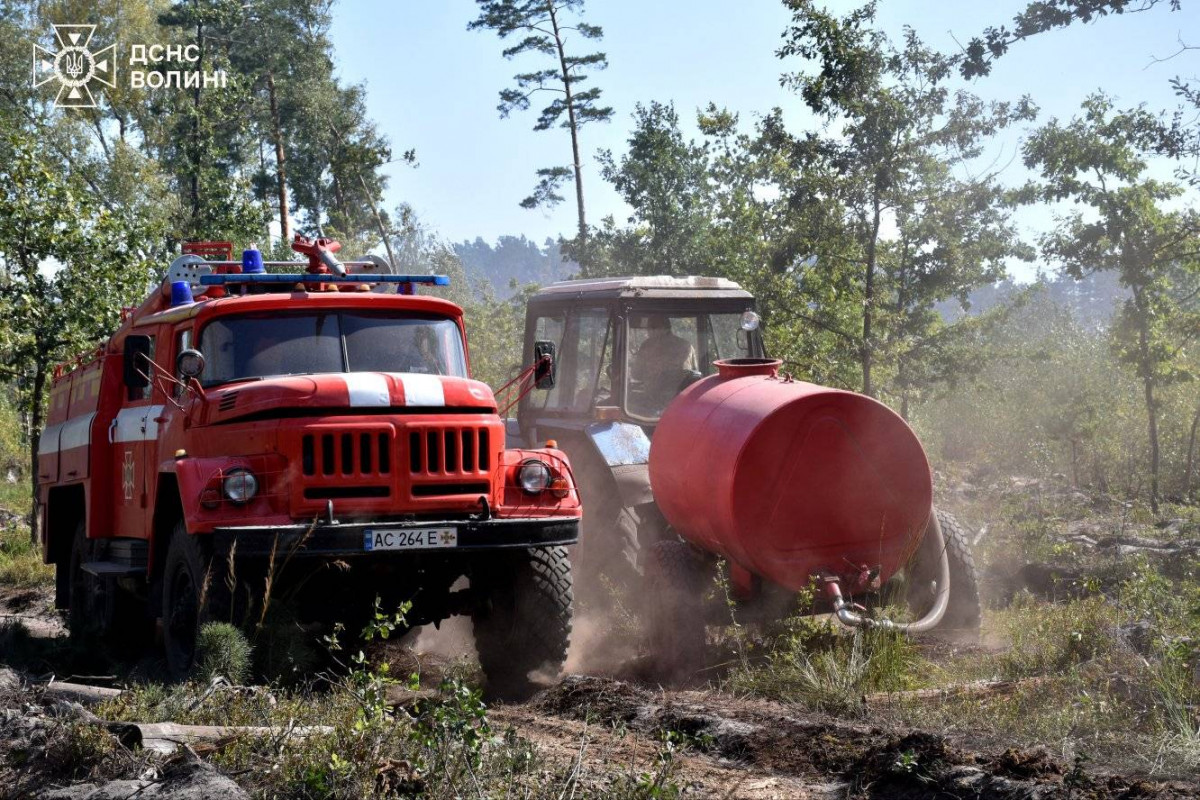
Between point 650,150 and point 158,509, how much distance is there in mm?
26683

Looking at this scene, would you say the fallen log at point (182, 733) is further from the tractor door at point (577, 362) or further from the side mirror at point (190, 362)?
the tractor door at point (577, 362)

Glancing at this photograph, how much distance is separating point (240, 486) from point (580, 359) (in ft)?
13.9

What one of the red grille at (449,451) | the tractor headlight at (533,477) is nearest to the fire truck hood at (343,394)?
the red grille at (449,451)

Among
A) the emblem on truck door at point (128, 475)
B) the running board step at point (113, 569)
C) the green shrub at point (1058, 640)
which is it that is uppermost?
the emblem on truck door at point (128, 475)

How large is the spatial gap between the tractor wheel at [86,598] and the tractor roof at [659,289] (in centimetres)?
443

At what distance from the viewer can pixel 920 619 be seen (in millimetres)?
8820

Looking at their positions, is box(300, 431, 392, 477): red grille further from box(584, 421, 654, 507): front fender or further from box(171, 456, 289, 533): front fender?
box(584, 421, 654, 507): front fender

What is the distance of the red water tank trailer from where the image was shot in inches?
332

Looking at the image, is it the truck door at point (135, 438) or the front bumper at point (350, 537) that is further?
the truck door at point (135, 438)

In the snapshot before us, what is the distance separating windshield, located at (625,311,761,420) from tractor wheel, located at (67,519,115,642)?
14.5 feet

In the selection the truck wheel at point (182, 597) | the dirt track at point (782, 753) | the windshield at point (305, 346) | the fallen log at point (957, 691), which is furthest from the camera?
the windshield at point (305, 346)

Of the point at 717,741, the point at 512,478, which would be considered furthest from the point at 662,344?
the point at 717,741

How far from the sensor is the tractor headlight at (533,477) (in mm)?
8211

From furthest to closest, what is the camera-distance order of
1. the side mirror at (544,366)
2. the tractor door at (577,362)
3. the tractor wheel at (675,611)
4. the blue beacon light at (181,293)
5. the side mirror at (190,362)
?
1. the tractor door at (577,362)
2. the blue beacon light at (181,293)
3. the side mirror at (544,366)
4. the tractor wheel at (675,611)
5. the side mirror at (190,362)
